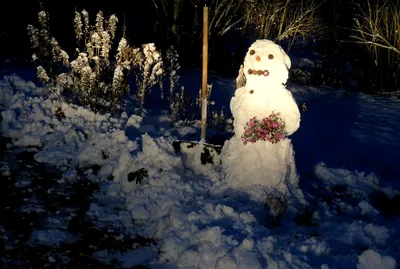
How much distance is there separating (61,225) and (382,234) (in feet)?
9.77

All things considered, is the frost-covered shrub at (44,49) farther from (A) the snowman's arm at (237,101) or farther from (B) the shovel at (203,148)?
(A) the snowman's arm at (237,101)

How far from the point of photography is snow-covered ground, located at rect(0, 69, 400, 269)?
406cm

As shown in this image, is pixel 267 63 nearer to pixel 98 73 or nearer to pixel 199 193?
pixel 199 193

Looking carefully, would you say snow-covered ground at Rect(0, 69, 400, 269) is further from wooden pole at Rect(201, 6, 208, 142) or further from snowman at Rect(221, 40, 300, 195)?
wooden pole at Rect(201, 6, 208, 142)

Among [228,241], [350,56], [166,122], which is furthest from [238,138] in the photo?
[350,56]

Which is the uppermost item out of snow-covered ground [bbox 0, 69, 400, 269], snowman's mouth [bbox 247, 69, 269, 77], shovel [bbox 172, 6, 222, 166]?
snowman's mouth [bbox 247, 69, 269, 77]

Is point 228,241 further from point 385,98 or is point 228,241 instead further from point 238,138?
point 385,98

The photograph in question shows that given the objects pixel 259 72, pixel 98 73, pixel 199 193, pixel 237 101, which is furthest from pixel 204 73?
pixel 98 73

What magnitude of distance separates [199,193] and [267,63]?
1.51 meters

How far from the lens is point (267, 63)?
4.93 m

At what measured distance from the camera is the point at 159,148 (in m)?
5.51

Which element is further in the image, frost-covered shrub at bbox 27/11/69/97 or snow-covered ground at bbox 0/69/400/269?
frost-covered shrub at bbox 27/11/69/97

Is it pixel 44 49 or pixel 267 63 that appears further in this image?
pixel 44 49

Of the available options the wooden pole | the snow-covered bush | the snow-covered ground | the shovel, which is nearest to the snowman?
the snow-covered ground
